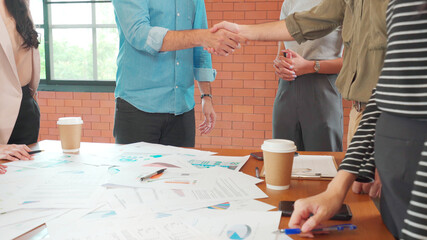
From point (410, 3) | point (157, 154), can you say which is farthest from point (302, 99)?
point (410, 3)

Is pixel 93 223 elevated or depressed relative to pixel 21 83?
depressed

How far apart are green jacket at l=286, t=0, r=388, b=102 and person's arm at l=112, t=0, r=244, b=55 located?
0.46 meters

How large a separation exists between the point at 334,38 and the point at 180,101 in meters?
0.93

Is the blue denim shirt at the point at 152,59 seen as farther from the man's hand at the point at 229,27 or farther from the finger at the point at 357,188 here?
the finger at the point at 357,188

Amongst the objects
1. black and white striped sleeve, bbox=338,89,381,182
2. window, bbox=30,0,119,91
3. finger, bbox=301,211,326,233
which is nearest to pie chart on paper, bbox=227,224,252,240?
finger, bbox=301,211,326,233

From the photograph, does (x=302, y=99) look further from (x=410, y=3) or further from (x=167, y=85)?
(x=410, y=3)

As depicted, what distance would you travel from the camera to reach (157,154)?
4.83 feet

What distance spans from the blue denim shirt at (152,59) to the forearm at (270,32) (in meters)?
0.45

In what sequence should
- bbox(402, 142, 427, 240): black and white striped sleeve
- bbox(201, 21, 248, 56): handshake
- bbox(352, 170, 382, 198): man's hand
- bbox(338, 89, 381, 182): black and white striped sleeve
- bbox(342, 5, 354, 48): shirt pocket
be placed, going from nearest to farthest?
bbox(402, 142, 427, 240): black and white striped sleeve
bbox(338, 89, 381, 182): black and white striped sleeve
bbox(352, 170, 382, 198): man's hand
bbox(342, 5, 354, 48): shirt pocket
bbox(201, 21, 248, 56): handshake

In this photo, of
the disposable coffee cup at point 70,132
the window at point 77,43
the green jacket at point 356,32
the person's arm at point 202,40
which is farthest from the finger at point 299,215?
the window at point 77,43

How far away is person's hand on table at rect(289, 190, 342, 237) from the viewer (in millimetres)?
757

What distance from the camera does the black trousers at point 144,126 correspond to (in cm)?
192

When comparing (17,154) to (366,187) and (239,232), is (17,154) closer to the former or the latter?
(239,232)

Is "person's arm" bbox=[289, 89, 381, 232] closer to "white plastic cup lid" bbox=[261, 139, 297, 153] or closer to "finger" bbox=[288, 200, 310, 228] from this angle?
"finger" bbox=[288, 200, 310, 228]
